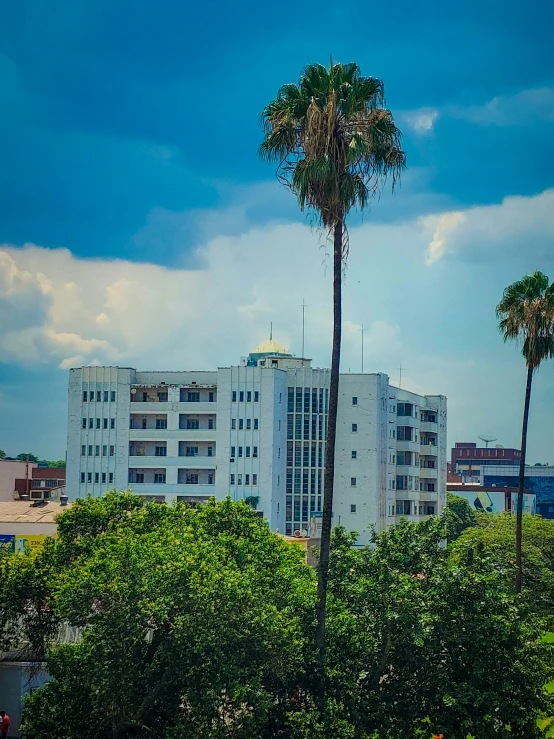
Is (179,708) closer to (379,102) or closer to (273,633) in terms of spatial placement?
(273,633)

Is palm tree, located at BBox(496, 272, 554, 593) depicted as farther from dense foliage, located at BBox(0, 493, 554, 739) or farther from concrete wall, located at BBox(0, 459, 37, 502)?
concrete wall, located at BBox(0, 459, 37, 502)

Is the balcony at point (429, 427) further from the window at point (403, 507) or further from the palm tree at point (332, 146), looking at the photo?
the palm tree at point (332, 146)

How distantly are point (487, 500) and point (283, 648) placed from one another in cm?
16106

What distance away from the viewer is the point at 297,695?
26.7 metres

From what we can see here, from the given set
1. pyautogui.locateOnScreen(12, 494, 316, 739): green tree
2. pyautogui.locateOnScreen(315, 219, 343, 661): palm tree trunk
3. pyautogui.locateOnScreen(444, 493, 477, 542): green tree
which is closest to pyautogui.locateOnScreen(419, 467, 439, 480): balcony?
pyautogui.locateOnScreen(444, 493, 477, 542): green tree

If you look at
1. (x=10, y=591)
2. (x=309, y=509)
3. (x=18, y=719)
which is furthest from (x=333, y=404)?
(x=309, y=509)

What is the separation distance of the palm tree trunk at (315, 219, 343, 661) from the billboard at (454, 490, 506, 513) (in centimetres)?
15659

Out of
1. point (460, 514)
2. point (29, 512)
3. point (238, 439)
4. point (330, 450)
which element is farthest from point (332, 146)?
point (460, 514)

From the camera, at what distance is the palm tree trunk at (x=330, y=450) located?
86.1 ft

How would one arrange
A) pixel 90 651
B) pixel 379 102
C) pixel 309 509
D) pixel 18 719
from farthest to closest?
pixel 309 509 < pixel 18 719 < pixel 379 102 < pixel 90 651

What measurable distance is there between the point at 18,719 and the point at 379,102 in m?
22.8

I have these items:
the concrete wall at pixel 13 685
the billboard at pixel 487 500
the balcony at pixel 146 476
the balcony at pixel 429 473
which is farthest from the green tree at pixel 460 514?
the concrete wall at pixel 13 685

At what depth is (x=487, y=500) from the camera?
181 m

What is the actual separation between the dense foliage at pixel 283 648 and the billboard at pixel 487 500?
15442cm
